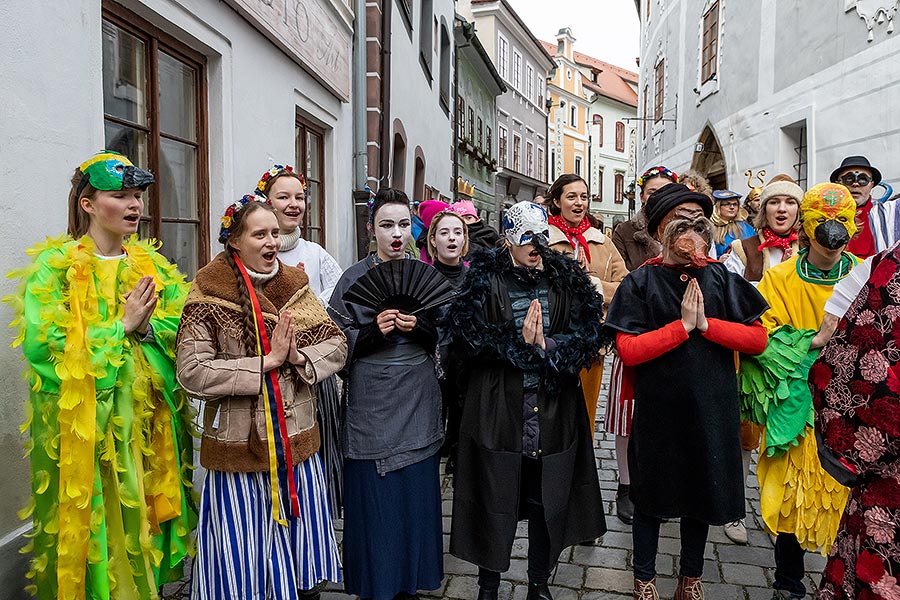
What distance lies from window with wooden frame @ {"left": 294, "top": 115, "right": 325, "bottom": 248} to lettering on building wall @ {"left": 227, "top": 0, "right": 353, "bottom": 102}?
0.53 metres

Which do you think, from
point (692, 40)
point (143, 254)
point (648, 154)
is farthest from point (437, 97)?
point (143, 254)

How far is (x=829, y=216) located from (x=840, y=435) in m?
1.63

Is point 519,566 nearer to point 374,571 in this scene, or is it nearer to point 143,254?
point 374,571

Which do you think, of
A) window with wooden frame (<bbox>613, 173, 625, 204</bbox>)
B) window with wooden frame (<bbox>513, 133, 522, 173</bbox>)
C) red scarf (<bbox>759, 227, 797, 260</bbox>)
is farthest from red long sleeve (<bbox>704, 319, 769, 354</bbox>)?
window with wooden frame (<bbox>613, 173, 625, 204</bbox>)

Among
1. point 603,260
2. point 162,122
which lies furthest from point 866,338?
point 162,122

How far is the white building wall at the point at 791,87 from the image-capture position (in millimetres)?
7703

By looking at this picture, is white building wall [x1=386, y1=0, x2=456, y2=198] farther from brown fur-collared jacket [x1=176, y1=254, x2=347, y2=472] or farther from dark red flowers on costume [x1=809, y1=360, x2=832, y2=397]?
dark red flowers on costume [x1=809, y1=360, x2=832, y2=397]

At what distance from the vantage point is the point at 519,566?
3561 mm

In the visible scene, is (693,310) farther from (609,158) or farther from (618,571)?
(609,158)

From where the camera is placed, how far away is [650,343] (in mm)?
2885

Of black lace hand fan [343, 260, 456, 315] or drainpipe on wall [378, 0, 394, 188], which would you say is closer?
black lace hand fan [343, 260, 456, 315]

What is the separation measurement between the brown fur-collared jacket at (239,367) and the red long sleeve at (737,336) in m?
1.61

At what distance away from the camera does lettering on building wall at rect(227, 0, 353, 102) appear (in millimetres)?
5215

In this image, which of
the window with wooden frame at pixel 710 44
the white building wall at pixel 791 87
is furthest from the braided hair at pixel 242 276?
the window with wooden frame at pixel 710 44
